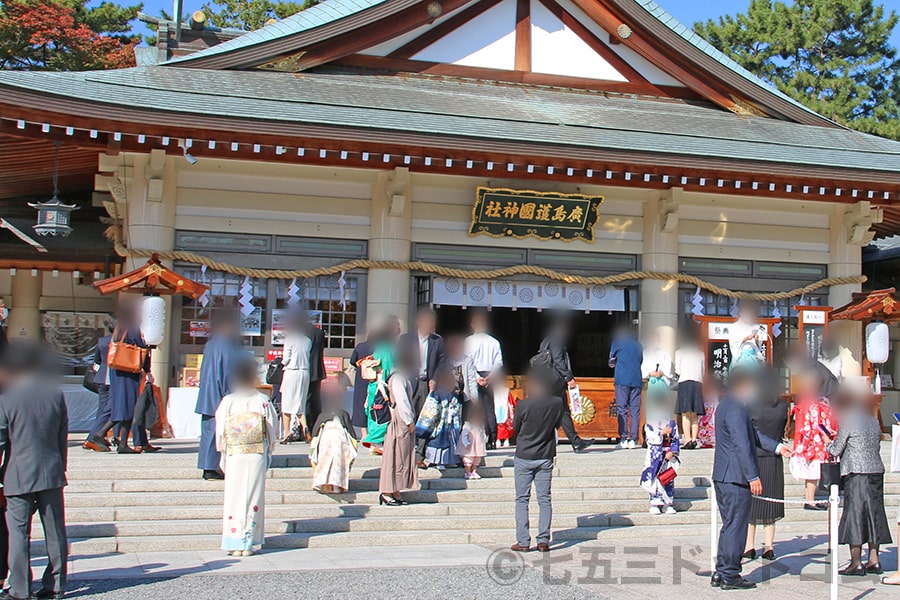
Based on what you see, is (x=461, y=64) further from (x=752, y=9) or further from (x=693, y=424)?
(x=752, y=9)

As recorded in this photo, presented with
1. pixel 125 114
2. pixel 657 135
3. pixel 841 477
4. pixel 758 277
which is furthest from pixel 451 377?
pixel 758 277

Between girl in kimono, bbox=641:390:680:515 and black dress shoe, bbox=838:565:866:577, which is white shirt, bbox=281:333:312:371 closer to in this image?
girl in kimono, bbox=641:390:680:515

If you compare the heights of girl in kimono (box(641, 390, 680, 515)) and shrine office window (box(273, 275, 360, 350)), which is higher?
shrine office window (box(273, 275, 360, 350))

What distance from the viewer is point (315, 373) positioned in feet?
39.2

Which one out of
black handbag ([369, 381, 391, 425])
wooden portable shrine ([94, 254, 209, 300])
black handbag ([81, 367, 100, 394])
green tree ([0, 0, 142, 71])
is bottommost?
black handbag ([369, 381, 391, 425])

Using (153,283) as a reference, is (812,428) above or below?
below

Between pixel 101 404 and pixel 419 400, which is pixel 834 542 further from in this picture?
pixel 101 404

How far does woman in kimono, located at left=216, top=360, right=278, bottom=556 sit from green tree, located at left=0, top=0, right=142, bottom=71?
23580 millimetres

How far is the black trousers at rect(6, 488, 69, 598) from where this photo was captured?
256 inches

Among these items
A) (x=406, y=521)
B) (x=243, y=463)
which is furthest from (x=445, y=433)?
(x=243, y=463)

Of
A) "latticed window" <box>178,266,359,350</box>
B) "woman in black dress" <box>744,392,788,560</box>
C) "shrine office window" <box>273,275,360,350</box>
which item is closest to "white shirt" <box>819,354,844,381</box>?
"woman in black dress" <box>744,392,788,560</box>

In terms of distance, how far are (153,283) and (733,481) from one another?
786cm

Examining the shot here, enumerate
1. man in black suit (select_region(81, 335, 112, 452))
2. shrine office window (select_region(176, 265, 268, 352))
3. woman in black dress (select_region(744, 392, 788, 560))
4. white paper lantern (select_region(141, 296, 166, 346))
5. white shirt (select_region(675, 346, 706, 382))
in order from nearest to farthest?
1. woman in black dress (select_region(744, 392, 788, 560))
2. man in black suit (select_region(81, 335, 112, 452))
3. white paper lantern (select_region(141, 296, 166, 346))
4. white shirt (select_region(675, 346, 706, 382))
5. shrine office window (select_region(176, 265, 268, 352))

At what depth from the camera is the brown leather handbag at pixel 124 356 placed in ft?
35.3
